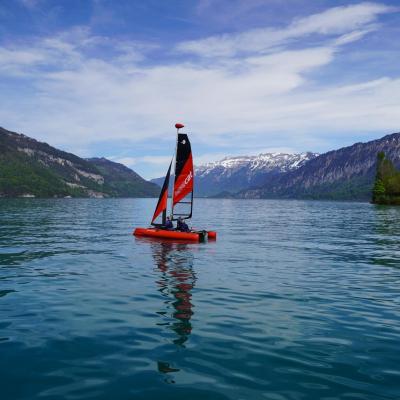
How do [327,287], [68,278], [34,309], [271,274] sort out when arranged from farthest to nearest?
[271,274], [68,278], [327,287], [34,309]

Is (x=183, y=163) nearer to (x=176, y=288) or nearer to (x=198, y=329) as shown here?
(x=176, y=288)

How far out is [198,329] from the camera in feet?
54.7

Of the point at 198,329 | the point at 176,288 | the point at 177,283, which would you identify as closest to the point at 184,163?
the point at 177,283

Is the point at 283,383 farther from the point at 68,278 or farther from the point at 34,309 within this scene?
the point at 68,278

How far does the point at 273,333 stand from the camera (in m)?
16.2

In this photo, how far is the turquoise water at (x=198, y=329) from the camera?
38.8 ft

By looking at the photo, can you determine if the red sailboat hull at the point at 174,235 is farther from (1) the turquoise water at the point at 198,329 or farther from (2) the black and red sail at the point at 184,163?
(1) the turquoise water at the point at 198,329

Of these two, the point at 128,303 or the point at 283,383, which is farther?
the point at 128,303

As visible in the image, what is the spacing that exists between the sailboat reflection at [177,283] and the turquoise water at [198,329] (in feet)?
0.26

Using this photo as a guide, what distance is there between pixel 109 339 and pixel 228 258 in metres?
Result: 22.3

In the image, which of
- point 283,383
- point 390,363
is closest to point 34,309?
point 283,383

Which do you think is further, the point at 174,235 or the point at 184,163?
the point at 184,163

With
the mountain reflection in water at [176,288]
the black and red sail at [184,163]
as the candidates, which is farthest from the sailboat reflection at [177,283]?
the black and red sail at [184,163]

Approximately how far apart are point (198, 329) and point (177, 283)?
9.04 meters
